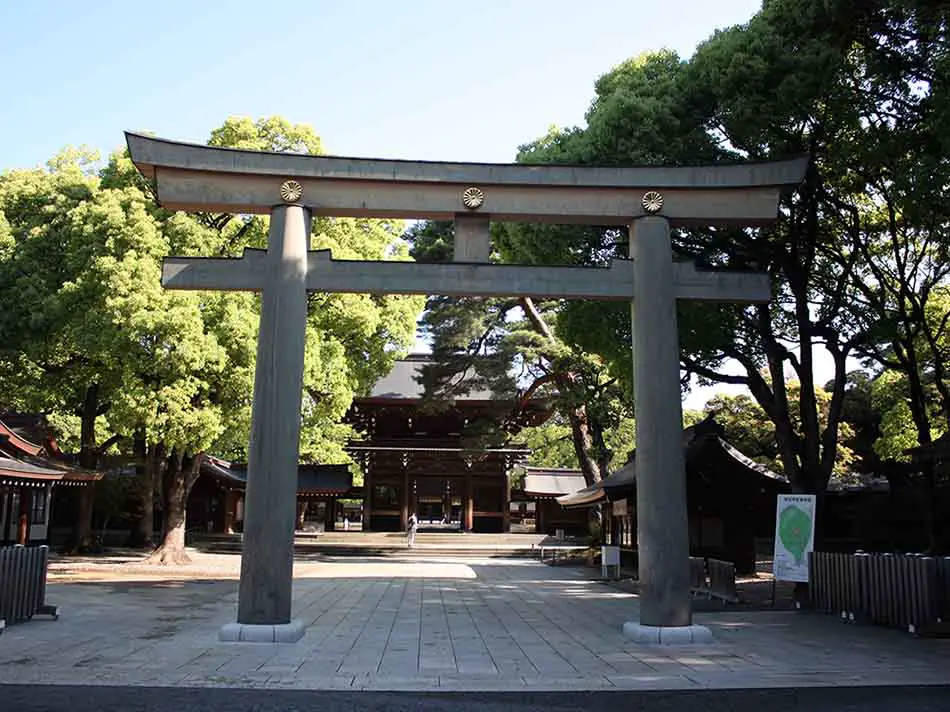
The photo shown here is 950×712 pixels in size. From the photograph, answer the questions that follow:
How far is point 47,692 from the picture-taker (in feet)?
23.4

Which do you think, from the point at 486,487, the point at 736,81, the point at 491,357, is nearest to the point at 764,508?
the point at 736,81

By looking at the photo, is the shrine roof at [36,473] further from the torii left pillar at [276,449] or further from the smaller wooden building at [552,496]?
the smaller wooden building at [552,496]

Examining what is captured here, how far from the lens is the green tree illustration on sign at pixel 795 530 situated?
13320 millimetres

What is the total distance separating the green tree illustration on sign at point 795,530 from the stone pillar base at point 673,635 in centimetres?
420

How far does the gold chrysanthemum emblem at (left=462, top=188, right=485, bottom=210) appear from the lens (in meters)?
10.9

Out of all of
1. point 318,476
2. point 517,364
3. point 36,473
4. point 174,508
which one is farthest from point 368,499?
point 36,473

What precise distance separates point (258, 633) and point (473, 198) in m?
6.42

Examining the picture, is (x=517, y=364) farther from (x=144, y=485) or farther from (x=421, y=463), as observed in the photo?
(x=144, y=485)

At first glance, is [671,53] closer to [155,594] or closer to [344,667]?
[344,667]

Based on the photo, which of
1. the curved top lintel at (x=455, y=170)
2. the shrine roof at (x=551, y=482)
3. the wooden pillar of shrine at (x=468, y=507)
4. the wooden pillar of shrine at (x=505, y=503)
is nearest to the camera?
the curved top lintel at (x=455, y=170)

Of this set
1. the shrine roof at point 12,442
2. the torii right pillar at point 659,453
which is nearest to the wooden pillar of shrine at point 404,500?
the shrine roof at point 12,442

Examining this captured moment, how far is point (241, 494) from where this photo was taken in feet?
140

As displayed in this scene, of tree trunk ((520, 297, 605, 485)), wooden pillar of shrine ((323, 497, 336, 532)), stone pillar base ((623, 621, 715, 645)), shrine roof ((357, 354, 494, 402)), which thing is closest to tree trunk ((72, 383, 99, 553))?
shrine roof ((357, 354, 494, 402))

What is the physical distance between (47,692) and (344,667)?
2.84 m
